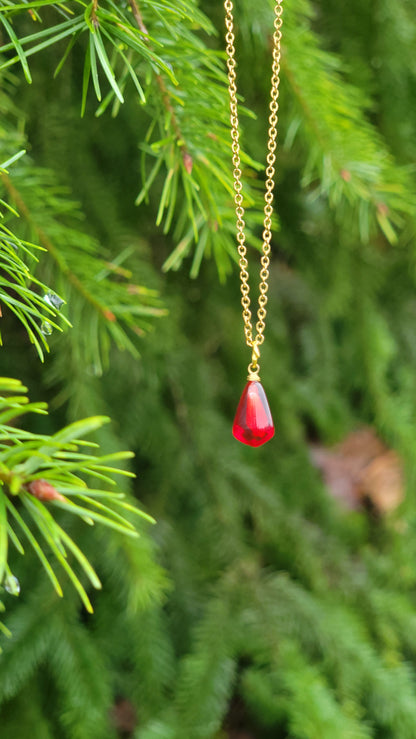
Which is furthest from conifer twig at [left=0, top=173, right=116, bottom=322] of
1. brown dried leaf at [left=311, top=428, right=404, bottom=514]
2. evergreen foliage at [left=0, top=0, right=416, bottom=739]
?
brown dried leaf at [left=311, top=428, right=404, bottom=514]

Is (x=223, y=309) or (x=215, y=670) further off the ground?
(x=223, y=309)

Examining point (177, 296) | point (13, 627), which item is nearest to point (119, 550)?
point (13, 627)

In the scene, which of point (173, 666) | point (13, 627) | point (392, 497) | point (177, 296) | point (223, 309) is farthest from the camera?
point (392, 497)

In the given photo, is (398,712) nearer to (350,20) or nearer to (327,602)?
(327,602)

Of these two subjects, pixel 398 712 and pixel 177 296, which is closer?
pixel 398 712

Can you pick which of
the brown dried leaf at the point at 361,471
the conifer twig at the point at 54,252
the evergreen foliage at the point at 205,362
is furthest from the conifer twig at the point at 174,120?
the brown dried leaf at the point at 361,471

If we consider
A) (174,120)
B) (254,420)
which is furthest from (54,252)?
(254,420)

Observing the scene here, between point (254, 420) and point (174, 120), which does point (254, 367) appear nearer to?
point (254, 420)
